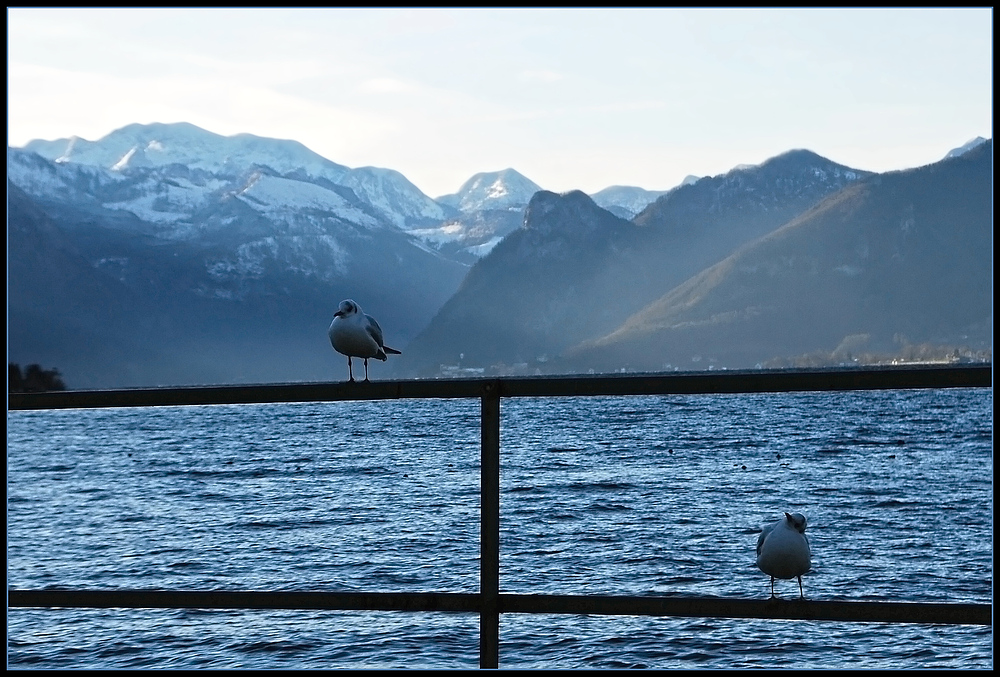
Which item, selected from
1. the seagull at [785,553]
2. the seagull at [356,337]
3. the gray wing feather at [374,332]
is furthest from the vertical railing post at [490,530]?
the gray wing feather at [374,332]

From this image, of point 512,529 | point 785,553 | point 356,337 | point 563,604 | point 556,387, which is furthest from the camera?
point 512,529

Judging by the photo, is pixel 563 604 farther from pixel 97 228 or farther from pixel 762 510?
pixel 97 228

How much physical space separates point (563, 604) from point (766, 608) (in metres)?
0.60

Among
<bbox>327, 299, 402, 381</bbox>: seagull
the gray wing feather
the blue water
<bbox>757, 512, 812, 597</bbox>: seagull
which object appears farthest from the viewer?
the blue water

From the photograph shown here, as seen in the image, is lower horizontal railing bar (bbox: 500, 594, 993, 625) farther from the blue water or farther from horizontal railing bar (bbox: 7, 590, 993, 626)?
the blue water

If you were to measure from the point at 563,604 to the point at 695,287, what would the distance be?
152m

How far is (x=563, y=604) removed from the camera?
3281 mm

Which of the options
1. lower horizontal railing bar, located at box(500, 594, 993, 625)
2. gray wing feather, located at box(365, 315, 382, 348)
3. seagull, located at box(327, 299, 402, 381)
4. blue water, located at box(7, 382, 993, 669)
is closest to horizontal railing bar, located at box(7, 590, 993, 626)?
lower horizontal railing bar, located at box(500, 594, 993, 625)

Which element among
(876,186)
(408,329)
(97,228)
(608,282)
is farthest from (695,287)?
(97,228)

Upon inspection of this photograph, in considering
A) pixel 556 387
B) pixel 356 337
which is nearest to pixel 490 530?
pixel 556 387

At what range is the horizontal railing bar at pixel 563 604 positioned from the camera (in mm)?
3113

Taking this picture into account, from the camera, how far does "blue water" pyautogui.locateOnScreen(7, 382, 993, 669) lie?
19422mm

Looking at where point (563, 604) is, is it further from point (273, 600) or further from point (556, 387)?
point (273, 600)

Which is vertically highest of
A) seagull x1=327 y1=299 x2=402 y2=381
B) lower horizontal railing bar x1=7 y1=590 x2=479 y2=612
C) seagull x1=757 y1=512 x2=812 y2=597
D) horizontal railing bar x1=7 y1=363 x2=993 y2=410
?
seagull x1=327 y1=299 x2=402 y2=381
